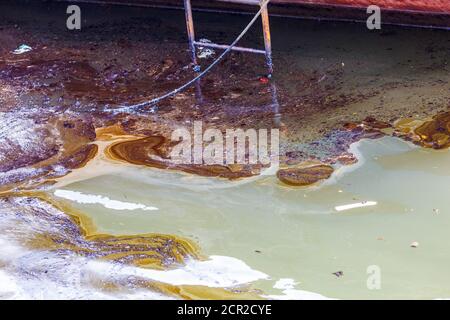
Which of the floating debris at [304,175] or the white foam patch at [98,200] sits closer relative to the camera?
the white foam patch at [98,200]

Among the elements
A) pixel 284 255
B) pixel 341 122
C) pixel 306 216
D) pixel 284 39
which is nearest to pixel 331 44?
pixel 284 39

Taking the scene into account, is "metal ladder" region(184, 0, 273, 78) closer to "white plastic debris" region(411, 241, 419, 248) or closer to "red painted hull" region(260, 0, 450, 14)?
"red painted hull" region(260, 0, 450, 14)

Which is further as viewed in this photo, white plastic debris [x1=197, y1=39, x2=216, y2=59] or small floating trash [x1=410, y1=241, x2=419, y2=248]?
white plastic debris [x1=197, y1=39, x2=216, y2=59]

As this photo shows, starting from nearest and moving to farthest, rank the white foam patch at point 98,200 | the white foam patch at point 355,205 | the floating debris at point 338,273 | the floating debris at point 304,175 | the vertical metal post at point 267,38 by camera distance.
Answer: the floating debris at point 338,273, the white foam patch at point 355,205, the white foam patch at point 98,200, the floating debris at point 304,175, the vertical metal post at point 267,38

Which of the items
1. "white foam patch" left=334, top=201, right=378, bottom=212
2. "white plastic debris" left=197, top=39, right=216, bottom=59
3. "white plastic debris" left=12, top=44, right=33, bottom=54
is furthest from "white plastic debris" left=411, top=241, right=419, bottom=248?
"white plastic debris" left=12, top=44, right=33, bottom=54

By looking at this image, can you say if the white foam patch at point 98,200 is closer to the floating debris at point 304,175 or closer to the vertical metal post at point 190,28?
the floating debris at point 304,175

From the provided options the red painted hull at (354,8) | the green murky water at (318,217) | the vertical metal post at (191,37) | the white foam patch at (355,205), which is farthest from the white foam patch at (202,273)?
the red painted hull at (354,8)
